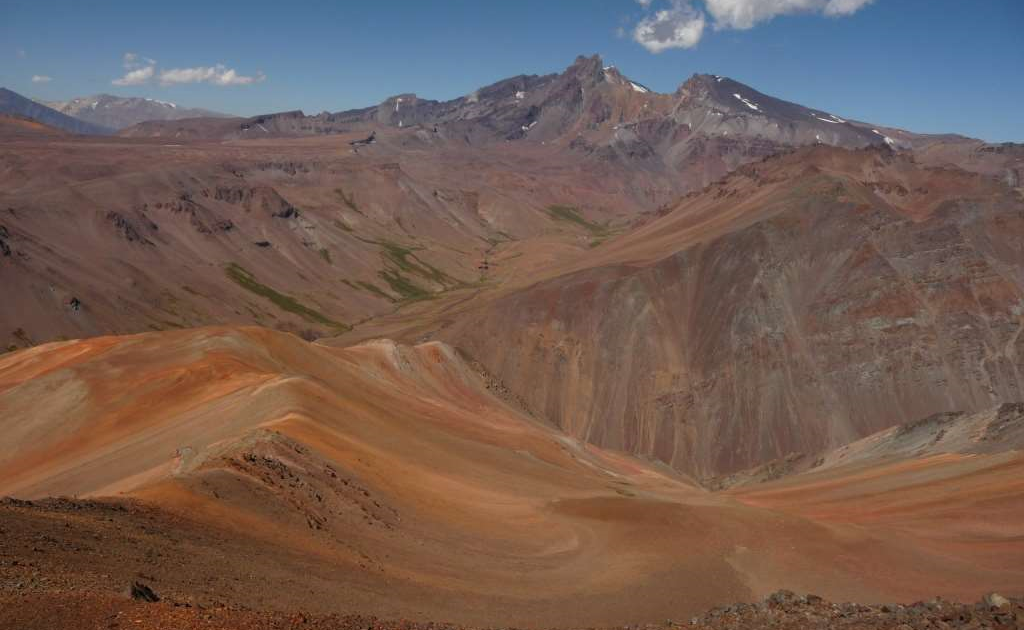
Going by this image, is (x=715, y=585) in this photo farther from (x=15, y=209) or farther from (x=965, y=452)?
(x=15, y=209)

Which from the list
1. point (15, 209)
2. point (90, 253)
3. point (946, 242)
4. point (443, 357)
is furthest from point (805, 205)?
point (15, 209)

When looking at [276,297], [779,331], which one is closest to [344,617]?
[779,331]

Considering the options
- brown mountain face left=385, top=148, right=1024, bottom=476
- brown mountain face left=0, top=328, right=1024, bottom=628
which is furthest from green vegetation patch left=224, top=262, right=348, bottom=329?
brown mountain face left=0, top=328, right=1024, bottom=628

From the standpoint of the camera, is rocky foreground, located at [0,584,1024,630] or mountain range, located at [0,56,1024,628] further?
mountain range, located at [0,56,1024,628]

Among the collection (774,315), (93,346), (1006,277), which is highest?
(1006,277)

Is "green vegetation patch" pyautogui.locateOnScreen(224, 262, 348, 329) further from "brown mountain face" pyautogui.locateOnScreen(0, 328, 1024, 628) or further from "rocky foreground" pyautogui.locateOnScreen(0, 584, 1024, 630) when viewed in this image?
"rocky foreground" pyautogui.locateOnScreen(0, 584, 1024, 630)

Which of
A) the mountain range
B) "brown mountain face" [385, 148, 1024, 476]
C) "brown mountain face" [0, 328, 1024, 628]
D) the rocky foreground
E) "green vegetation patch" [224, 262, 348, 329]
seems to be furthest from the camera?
"green vegetation patch" [224, 262, 348, 329]

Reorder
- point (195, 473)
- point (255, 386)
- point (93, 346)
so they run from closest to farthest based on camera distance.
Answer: point (195, 473) → point (255, 386) → point (93, 346)
